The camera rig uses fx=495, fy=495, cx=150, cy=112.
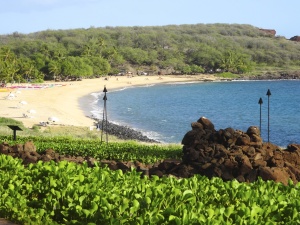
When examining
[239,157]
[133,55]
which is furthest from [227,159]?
[133,55]

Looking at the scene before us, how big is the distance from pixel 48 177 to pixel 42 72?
96.0 meters

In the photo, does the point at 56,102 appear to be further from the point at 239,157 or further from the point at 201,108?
the point at 239,157

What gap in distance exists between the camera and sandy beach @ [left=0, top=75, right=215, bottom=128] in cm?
4825

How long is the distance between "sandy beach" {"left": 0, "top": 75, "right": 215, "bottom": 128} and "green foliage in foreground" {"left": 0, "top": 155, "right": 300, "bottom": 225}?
34770mm

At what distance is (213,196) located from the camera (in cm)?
710

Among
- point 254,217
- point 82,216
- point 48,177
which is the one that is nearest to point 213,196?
point 254,217

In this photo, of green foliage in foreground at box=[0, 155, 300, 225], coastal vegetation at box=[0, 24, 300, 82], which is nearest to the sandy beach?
coastal vegetation at box=[0, 24, 300, 82]

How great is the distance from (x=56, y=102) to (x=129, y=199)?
59.3m

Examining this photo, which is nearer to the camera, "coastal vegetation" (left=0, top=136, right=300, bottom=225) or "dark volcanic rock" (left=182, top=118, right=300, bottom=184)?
"coastal vegetation" (left=0, top=136, right=300, bottom=225)

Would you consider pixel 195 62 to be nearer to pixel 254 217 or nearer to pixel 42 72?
pixel 42 72

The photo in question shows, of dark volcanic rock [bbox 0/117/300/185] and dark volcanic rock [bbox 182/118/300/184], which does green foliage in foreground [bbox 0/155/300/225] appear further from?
dark volcanic rock [bbox 182/118/300/184]

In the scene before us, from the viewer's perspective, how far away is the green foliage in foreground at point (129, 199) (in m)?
5.84

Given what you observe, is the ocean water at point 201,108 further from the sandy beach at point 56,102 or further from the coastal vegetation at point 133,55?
the coastal vegetation at point 133,55

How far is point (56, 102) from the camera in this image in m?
64.5
